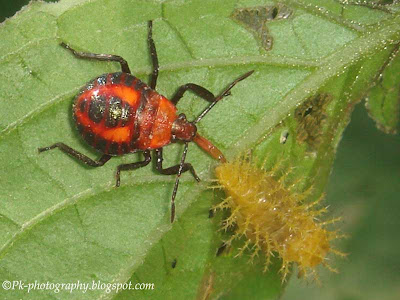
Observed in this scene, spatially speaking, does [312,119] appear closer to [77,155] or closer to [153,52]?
[153,52]

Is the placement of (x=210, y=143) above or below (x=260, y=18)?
below

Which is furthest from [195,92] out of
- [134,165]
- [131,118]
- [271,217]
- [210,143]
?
[271,217]

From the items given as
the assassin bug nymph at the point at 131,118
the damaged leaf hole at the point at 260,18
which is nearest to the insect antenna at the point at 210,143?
the assassin bug nymph at the point at 131,118

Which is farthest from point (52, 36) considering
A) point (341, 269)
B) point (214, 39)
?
point (341, 269)

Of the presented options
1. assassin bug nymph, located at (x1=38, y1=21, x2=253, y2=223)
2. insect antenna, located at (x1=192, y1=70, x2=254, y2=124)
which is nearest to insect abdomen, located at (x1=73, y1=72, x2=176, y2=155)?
assassin bug nymph, located at (x1=38, y1=21, x2=253, y2=223)

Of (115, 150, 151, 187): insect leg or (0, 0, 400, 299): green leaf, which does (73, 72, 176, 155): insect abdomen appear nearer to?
(115, 150, 151, 187): insect leg

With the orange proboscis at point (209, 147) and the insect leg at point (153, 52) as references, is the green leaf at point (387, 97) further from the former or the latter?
the insect leg at point (153, 52)

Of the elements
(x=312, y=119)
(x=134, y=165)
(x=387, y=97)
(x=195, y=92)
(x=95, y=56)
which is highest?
(x=95, y=56)
